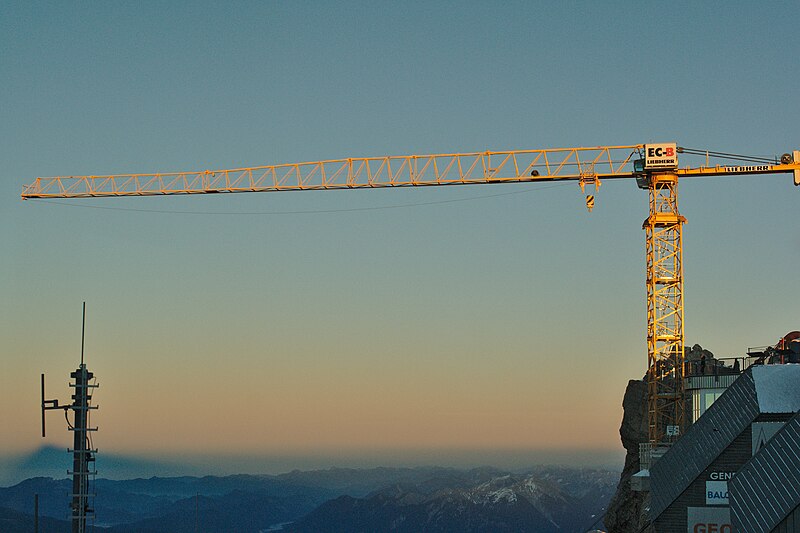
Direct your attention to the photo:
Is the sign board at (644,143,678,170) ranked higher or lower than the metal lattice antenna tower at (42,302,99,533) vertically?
higher

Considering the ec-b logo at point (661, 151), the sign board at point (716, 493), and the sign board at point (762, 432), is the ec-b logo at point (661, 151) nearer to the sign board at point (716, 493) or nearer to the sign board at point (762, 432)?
the sign board at point (716, 493)

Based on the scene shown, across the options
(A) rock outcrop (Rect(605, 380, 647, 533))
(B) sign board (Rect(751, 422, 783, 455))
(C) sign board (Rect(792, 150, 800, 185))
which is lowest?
(A) rock outcrop (Rect(605, 380, 647, 533))

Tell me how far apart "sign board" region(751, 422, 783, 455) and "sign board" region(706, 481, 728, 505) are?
2668 mm

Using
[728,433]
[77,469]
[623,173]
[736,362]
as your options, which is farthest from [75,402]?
[623,173]

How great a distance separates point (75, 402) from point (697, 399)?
4713 centimetres

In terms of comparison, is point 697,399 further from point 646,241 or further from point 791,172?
point 791,172

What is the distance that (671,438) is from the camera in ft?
326

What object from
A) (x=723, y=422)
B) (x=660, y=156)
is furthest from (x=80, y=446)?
(x=660, y=156)

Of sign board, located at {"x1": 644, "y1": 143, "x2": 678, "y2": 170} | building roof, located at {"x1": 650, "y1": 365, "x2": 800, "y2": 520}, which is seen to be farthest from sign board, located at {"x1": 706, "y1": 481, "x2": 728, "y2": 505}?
sign board, located at {"x1": 644, "y1": 143, "x2": 678, "y2": 170}

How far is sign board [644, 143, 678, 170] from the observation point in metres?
112

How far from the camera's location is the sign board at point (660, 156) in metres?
112

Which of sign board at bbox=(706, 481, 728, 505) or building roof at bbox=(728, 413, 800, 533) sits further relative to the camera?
sign board at bbox=(706, 481, 728, 505)

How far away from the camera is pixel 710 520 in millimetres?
52719

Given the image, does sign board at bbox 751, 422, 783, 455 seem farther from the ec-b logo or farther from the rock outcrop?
the rock outcrop
